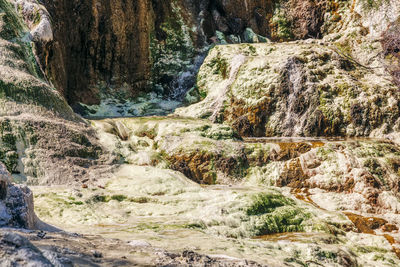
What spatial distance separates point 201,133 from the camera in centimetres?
1344

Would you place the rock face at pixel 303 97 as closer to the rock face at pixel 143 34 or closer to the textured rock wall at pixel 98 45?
the rock face at pixel 143 34

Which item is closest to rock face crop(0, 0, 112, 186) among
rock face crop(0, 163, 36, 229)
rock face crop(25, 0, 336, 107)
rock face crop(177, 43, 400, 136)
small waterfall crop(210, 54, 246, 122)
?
rock face crop(25, 0, 336, 107)

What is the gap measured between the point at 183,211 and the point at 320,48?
513 inches

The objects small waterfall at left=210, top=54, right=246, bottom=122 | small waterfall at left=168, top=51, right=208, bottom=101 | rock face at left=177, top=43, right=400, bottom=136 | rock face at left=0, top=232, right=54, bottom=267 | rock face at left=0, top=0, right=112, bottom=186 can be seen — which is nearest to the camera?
rock face at left=0, top=232, right=54, bottom=267

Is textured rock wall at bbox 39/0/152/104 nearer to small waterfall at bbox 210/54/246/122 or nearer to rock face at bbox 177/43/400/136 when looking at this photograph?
rock face at bbox 177/43/400/136

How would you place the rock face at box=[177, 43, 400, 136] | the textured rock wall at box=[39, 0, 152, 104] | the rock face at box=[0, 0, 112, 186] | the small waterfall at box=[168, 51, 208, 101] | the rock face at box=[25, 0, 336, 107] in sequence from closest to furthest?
the rock face at box=[0, 0, 112, 186]
the rock face at box=[177, 43, 400, 136]
the textured rock wall at box=[39, 0, 152, 104]
the rock face at box=[25, 0, 336, 107]
the small waterfall at box=[168, 51, 208, 101]

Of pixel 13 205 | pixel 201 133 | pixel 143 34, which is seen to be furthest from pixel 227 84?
pixel 13 205

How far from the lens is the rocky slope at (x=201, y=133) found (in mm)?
5941

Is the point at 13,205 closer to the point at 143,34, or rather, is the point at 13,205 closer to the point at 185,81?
the point at 185,81

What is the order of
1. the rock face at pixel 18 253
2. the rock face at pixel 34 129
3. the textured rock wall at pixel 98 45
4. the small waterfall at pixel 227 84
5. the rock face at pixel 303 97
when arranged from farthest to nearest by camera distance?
the textured rock wall at pixel 98 45
the small waterfall at pixel 227 84
the rock face at pixel 303 97
the rock face at pixel 34 129
the rock face at pixel 18 253

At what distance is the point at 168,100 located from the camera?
20.3 metres

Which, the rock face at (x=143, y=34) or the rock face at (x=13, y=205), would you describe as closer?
the rock face at (x=13, y=205)

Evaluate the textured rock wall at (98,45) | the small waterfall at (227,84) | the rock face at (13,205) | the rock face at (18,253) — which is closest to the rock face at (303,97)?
the small waterfall at (227,84)

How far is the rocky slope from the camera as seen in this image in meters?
5.94
